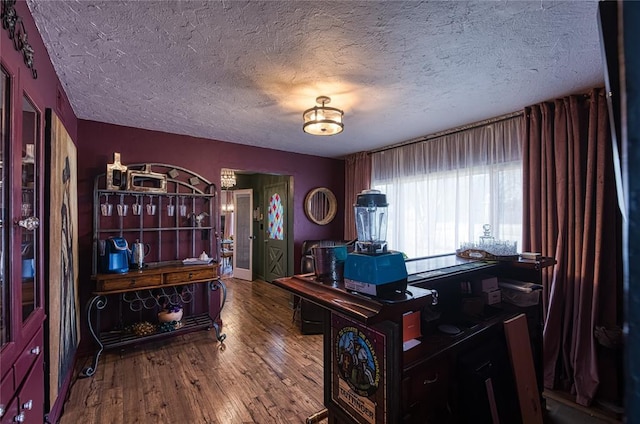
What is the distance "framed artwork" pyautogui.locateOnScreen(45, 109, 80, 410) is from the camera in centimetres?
181

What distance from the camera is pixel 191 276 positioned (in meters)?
3.17

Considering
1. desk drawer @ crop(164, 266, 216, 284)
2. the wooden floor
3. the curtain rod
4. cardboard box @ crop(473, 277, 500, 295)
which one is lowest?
the wooden floor

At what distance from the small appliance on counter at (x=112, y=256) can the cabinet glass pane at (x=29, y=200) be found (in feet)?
4.24

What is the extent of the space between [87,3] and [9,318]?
142 cm

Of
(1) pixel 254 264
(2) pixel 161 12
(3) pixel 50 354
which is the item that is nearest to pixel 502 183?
(2) pixel 161 12

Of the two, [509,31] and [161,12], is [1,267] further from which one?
[509,31]

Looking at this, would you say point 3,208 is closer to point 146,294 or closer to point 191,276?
point 191,276

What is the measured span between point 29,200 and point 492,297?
280cm

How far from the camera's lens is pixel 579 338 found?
236cm

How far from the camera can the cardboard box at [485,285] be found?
6.70 feet

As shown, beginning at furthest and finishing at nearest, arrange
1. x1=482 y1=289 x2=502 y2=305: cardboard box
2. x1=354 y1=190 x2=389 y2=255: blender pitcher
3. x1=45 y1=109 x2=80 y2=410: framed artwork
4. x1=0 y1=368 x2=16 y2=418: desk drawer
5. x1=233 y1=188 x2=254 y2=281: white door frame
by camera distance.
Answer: x1=233 y1=188 x2=254 y2=281: white door frame → x1=482 y1=289 x2=502 y2=305: cardboard box → x1=45 y1=109 x2=80 y2=410: framed artwork → x1=354 y1=190 x2=389 y2=255: blender pitcher → x1=0 y1=368 x2=16 y2=418: desk drawer

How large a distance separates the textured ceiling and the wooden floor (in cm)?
238

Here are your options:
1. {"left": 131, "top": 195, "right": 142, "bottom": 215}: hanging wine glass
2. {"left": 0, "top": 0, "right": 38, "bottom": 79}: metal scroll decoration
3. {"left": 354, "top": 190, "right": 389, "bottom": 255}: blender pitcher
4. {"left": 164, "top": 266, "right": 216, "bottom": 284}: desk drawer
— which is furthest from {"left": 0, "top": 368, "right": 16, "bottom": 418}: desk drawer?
{"left": 131, "top": 195, "right": 142, "bottom": 215}: hanging wine glass

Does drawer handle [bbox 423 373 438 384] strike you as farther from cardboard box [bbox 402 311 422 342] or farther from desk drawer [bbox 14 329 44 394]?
desk drawer [bbox 14 329 44 394]
